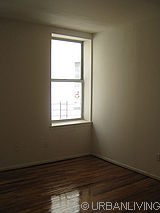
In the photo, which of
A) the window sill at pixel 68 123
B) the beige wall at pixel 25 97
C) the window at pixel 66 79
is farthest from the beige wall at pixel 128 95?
the beige wall at pixel 25 97

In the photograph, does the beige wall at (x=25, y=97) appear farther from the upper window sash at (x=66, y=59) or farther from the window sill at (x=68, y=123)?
the upper window sash at (x=66, y=59)

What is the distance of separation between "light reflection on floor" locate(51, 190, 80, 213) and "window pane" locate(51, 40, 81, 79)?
2.34 metres

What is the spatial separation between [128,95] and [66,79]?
1.37 metres

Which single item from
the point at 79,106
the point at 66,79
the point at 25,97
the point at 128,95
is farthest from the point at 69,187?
the point at 66,79

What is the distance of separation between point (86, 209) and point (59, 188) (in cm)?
65

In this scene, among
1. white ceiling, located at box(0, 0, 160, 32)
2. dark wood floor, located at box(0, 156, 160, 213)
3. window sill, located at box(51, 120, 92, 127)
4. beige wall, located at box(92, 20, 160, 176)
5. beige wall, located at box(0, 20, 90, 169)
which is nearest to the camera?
dark wood floor, located at box(0, 156, 160, 213)

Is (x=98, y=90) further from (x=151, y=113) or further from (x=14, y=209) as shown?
(x=14, y=209)

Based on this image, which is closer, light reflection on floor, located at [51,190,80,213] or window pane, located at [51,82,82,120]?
light reflection on floor, located at [51,190,80,213]

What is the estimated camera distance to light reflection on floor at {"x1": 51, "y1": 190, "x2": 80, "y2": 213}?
2.75 m

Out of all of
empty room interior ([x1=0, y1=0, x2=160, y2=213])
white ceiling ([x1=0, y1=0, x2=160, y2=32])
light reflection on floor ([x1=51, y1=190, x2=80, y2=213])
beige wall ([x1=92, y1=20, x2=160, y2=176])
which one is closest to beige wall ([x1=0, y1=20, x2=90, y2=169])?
empty room interior ([x1=0, y1=0, x2=160, y2=213])

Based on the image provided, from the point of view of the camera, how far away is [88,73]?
4.91 m

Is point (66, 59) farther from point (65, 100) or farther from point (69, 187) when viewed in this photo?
point (69, 187)

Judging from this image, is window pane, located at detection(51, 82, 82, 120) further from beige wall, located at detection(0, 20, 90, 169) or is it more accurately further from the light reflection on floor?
the light reflection on floor

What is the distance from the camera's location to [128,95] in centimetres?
407
